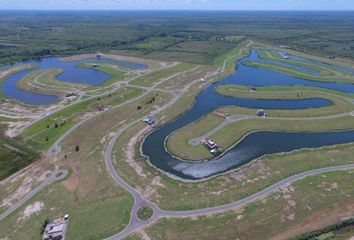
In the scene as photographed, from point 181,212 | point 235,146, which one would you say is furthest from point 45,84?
point 181,212

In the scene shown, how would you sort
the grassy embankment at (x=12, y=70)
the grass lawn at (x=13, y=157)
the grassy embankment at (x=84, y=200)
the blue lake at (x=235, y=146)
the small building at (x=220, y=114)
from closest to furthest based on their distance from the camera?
the grassy embankment at (x=84, y=200) → the blue lake at (x=235, y=146) → the grass lawn at (x=13, y=157) → the small building at (x=220, y=114) → the grassy embankment at (x=12, y=70)

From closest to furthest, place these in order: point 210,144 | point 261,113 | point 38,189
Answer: point 38,189, point 210,144, point 261,113

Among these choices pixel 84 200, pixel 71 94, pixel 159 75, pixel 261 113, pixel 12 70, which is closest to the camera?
pixel 84 200

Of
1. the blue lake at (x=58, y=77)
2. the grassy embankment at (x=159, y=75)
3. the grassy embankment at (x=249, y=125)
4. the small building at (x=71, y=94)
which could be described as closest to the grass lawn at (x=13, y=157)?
the blue lake at (x=58, y=77)

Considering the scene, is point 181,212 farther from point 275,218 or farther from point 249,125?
point 249,125

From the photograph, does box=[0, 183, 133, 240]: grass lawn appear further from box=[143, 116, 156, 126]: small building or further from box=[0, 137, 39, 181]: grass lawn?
box=[143, 116, 156, 126]: small building

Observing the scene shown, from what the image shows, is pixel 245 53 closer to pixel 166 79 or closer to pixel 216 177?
pixel 166 79

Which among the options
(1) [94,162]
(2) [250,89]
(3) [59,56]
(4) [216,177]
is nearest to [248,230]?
(4) [216,177]

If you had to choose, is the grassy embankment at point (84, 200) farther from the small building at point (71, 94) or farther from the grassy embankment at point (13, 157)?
the small building at point (71, 94)
